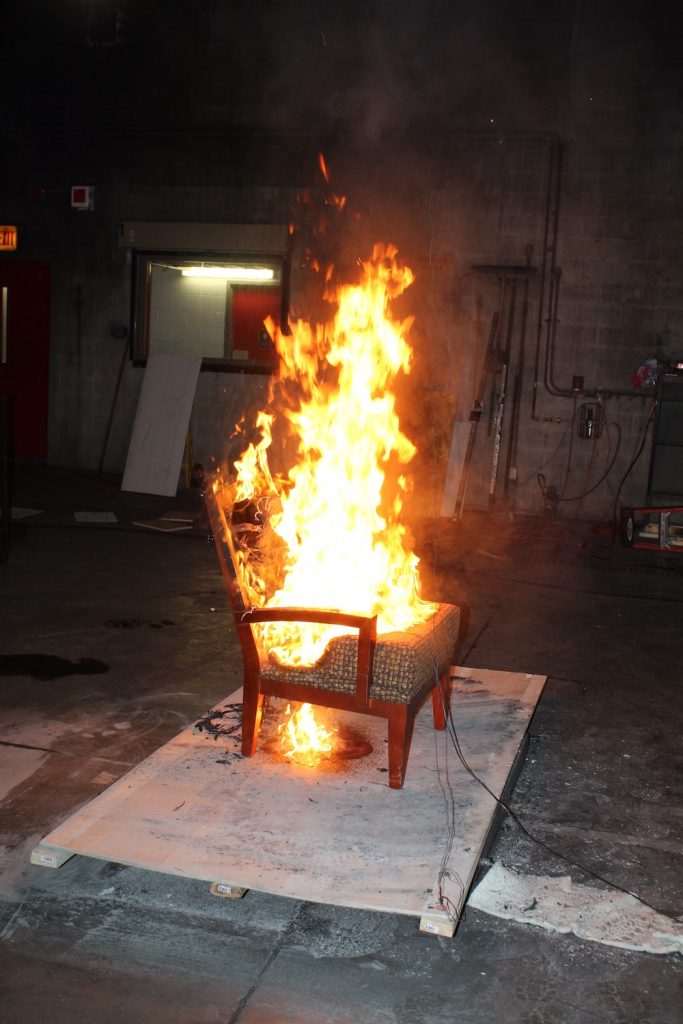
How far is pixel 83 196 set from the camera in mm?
11633

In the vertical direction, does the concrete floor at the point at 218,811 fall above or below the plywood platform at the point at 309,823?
below

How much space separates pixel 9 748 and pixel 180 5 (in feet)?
32.8

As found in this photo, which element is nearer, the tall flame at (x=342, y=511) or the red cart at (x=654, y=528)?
the tall flame at (x=342, y=511)

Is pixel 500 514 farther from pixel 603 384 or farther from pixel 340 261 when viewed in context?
pixel 340 261

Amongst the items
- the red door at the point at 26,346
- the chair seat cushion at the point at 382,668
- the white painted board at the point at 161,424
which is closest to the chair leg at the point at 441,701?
the chair seat cushion at the point at 382,668

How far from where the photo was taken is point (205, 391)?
37.6 feet

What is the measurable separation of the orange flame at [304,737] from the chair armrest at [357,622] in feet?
1.16

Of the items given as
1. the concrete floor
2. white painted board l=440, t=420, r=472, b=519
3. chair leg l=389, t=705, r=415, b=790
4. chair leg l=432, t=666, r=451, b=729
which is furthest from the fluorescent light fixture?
chair leg l=389, t=705, r=415, b=790

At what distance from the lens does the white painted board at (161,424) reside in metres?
10.9

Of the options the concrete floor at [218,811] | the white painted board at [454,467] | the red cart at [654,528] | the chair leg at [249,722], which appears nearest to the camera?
the concrete floor at [218,811]

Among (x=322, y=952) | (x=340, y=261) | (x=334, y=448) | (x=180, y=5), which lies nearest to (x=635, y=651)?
(x=334, y=448)

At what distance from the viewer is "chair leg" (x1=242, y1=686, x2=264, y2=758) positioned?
141 inches

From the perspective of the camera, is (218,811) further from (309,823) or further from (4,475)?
(4,475)

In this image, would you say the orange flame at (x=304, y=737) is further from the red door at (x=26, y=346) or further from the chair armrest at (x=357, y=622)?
the red door at (x=26, y=346)
